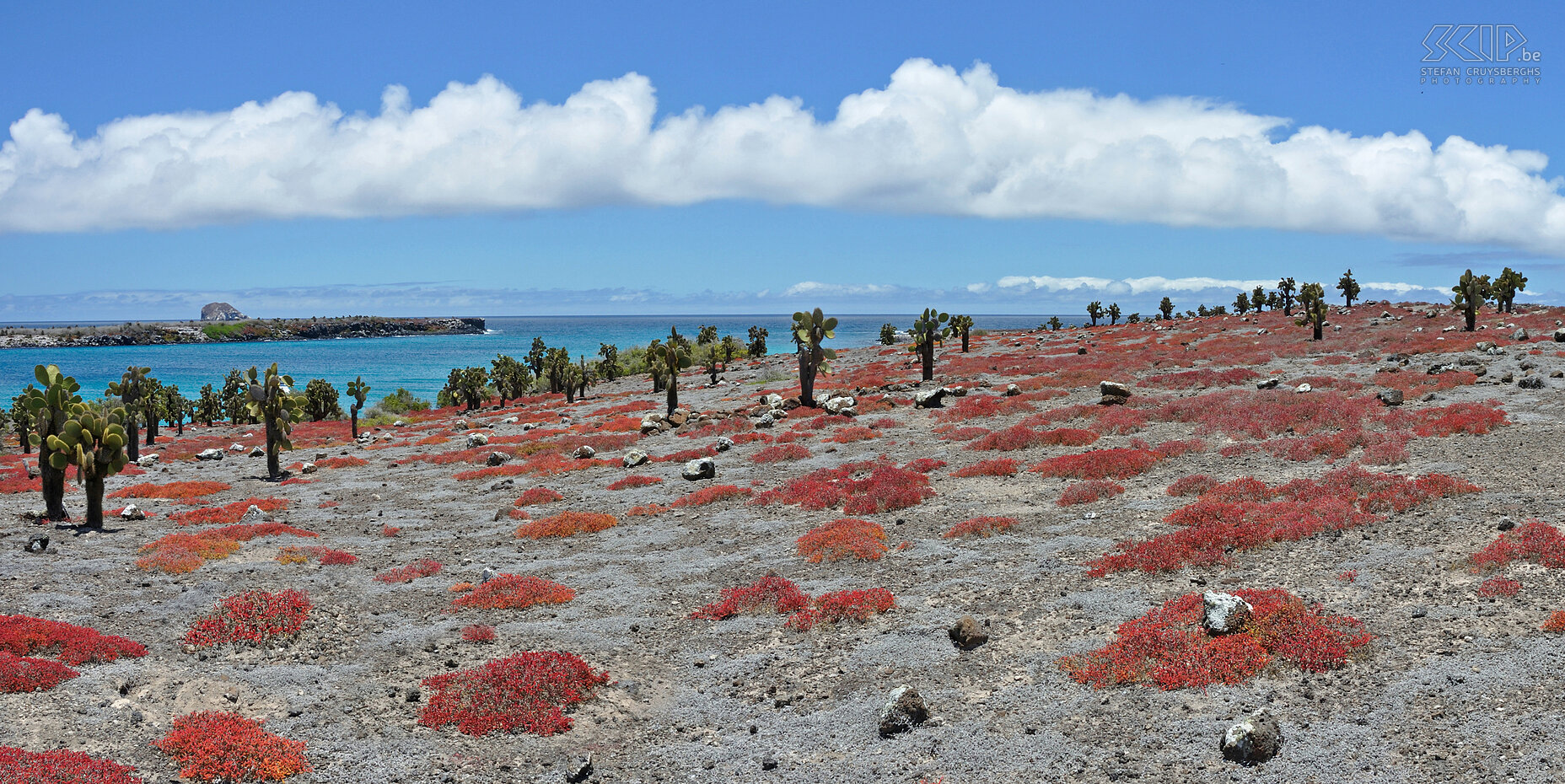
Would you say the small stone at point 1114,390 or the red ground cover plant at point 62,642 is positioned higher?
the small stone at point 1114,390

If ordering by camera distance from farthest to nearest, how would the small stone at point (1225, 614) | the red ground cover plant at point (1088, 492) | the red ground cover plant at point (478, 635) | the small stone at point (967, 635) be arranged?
the red ground cover plant at point (1088, 492), the red ground cover plant at point (478, 635), the small stone at point (967, 635), the small stone at point (1225, 614)

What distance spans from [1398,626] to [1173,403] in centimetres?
2584

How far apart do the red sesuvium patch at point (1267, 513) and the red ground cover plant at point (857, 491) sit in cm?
806

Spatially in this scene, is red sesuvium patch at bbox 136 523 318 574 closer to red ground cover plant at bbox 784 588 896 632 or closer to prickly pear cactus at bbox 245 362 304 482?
prickly pear cactus at bbox 245 362 304 482

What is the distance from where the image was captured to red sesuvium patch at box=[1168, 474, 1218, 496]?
23109 millimetres

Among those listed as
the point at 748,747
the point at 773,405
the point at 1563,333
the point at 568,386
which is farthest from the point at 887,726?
the point at 568,386

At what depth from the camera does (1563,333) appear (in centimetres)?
5125

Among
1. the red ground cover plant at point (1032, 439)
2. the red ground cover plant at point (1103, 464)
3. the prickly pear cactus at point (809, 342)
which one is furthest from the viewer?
the prickly pear cactus at point (809, 342)

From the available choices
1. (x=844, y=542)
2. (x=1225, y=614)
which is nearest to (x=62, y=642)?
(x=844, y=542)

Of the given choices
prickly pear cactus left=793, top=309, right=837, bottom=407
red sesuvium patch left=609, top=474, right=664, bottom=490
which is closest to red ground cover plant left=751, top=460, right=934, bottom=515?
red sesuvium patch left=609, top=474, right=664, bottom=490

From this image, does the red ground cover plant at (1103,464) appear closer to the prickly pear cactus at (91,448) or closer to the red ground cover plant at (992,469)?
the red ground cover plant at (992,469)

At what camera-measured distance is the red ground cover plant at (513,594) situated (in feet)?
58.8

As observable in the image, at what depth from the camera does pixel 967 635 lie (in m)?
14.2

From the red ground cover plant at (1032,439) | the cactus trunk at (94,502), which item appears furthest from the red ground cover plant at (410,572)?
the red ground cover plant at (1032,439)
